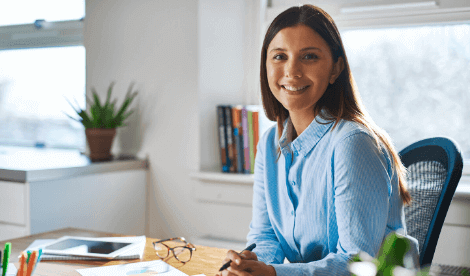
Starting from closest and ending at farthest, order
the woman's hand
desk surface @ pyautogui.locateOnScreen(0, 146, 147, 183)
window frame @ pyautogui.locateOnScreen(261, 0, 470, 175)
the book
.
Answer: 1. the woman's hand
2. desk surface @ pyautogui.locateOnScreen(0, 146, 147, 183)
3. window frame @ pyautogui.locateOnScreen(261, 0, 470, 175)
4. the book

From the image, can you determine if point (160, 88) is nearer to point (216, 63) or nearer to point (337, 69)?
point (216, 63)

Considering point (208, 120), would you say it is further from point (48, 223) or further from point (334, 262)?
point (334, 262)

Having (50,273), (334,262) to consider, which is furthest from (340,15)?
(50,273)

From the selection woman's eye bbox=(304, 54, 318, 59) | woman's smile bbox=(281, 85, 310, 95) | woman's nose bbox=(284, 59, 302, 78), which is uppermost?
woman's eye bbox=(304, 54, 318, 59)

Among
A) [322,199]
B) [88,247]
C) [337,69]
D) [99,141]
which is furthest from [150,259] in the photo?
[99,141]

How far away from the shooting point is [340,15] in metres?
2.13

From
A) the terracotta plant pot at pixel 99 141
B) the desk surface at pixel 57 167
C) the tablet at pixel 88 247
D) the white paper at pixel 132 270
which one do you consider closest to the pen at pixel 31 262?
the white paper at pixel 132 270

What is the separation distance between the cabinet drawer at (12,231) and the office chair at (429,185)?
58.2 inches

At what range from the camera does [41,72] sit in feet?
9.91

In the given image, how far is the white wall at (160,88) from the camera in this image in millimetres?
2211

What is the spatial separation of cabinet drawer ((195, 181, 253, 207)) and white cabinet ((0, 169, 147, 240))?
0.35 meters

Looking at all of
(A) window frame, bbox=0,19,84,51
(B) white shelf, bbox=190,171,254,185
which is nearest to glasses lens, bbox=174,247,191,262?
(B) white shelf, bbox=190,171,254,185

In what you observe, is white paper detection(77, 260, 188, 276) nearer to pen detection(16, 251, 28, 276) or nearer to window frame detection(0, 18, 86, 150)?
pen detection(16, 251, 28, 276)

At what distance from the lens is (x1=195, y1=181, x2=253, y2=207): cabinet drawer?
82.4 inches
